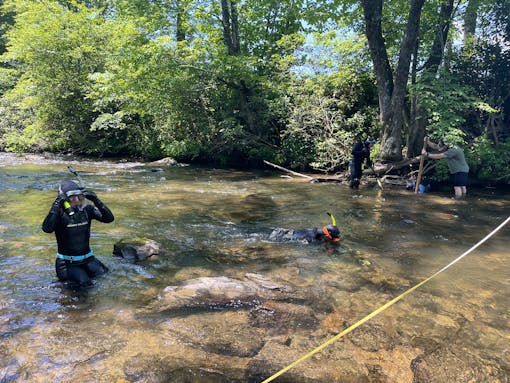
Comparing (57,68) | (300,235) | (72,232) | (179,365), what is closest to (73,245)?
(72,232)

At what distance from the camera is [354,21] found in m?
16.8

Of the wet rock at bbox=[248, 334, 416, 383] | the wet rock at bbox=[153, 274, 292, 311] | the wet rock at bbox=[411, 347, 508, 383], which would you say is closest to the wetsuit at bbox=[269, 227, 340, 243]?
the wet rock at bbox=[153, 274, 292, 311]

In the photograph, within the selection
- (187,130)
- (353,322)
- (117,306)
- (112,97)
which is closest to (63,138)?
(112,97)

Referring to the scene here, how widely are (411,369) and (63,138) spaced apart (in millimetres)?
25770

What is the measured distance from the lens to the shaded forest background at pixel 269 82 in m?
14.0

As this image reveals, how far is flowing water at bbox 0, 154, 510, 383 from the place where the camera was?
3.53 m

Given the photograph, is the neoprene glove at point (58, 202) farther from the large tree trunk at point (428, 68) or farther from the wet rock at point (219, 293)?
the large tree trunk at point (428, 68)

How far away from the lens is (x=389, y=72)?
14.6m

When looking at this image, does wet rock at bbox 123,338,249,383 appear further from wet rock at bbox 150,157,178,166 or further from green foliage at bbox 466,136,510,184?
wet rock at bbox 150,157,178,166

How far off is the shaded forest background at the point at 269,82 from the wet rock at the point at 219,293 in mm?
9353

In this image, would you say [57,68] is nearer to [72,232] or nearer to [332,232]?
[72,232]

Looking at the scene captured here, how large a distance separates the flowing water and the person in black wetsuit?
242mm

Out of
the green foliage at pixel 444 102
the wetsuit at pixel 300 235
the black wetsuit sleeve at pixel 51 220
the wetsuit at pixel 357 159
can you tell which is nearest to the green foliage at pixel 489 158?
the green foliage at pixel 444 102

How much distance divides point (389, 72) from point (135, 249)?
12.2 metres
